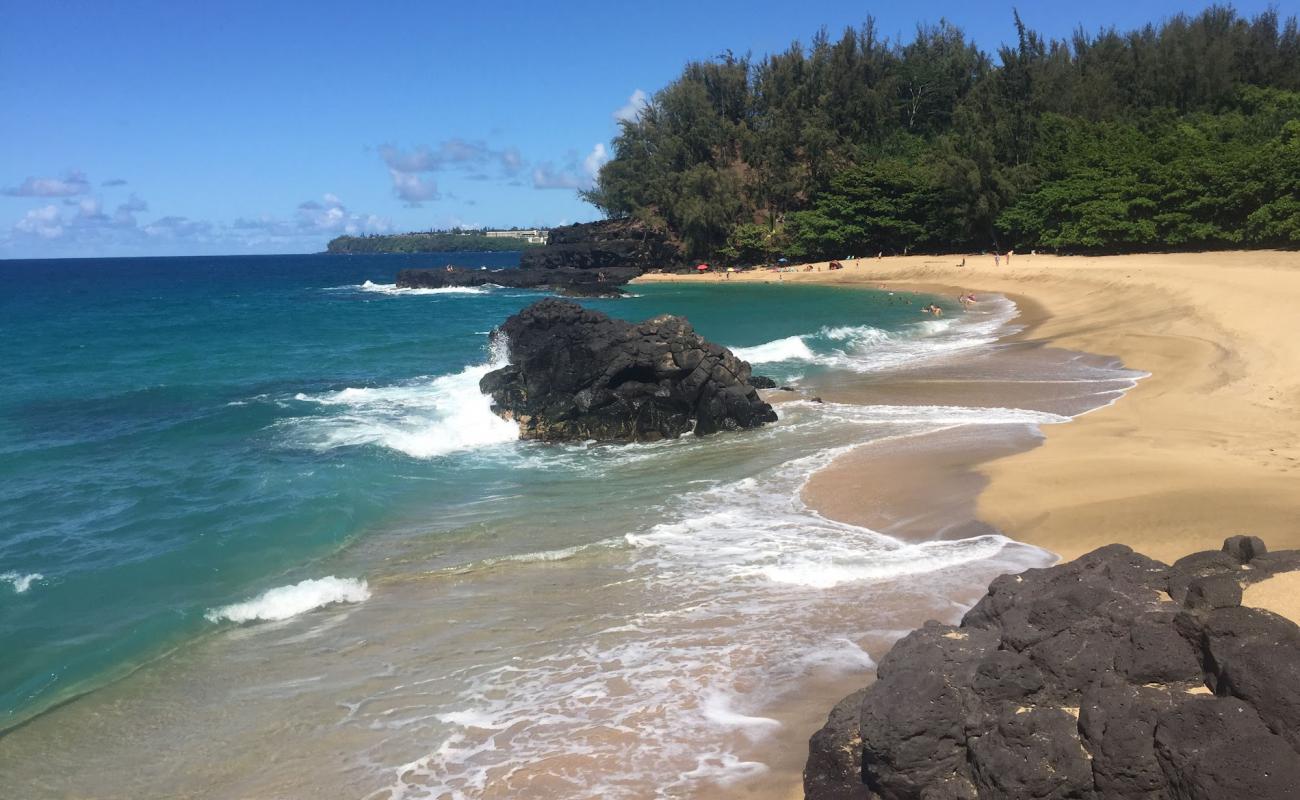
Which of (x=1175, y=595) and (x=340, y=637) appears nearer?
(x=1175, y=595)

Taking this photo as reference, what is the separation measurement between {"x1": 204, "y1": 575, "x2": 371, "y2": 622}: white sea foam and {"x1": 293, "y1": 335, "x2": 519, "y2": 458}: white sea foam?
7.10 metres

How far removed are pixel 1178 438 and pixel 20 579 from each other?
16986 millimetres

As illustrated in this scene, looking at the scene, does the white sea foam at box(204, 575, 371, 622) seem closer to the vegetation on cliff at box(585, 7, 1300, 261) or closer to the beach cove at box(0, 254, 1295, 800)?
the beach cove at box(0, 254, 1295, 800)

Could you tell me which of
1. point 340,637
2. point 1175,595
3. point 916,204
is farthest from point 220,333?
point 916,204

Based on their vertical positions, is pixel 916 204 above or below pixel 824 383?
above

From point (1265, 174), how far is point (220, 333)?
52.0 meters

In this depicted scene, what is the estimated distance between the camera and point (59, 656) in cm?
945

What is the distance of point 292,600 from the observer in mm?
10508

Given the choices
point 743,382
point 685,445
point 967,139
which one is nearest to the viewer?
point 685,445

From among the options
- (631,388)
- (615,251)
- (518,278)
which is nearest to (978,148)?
(615,251)

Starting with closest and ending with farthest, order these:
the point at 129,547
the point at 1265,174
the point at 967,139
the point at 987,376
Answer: the point at 129,547, the point at 987,376, the point at 1265,174, the point at 967,139

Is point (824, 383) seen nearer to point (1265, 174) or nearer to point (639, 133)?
point (1265, 174)

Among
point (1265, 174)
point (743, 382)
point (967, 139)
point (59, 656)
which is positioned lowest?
point (59, 656)

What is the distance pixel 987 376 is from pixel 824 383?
418cm
